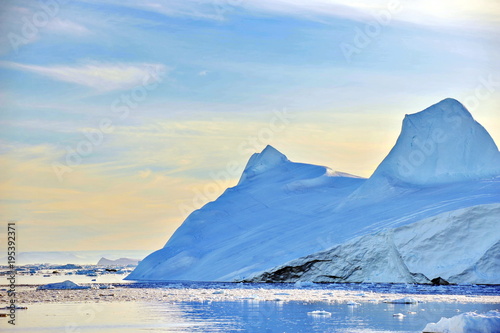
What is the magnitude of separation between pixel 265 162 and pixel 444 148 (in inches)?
949

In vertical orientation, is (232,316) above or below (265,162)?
below

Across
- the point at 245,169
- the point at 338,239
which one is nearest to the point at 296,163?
the point at 245,169

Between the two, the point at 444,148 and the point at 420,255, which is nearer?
the point at 420,255

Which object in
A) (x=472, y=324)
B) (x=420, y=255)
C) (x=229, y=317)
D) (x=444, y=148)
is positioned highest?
(x=444, y=148)

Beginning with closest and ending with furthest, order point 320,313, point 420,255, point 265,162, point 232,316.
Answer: point 232,316, point 320,313, point 420,255, point 265,162

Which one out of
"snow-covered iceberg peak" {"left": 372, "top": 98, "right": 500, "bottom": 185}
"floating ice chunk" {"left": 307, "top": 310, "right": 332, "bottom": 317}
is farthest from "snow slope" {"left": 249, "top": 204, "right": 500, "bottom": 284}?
"floating ice chunk" {"left": 307, "top": 310, "right": 332, "bottom": 317}

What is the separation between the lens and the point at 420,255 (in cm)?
4291

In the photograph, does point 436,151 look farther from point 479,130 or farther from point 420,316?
point 420,316

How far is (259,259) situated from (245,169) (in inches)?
943

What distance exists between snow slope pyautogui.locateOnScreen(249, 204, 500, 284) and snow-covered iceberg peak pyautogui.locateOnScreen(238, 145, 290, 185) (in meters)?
26.9

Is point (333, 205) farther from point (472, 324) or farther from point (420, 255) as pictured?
point (472, 324)

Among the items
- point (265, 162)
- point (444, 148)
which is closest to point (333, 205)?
point (444, 148)

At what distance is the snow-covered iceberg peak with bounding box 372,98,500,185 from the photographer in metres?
53.2

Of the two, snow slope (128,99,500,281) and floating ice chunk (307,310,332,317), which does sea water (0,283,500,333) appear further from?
snow slope (128,99,500,281)
